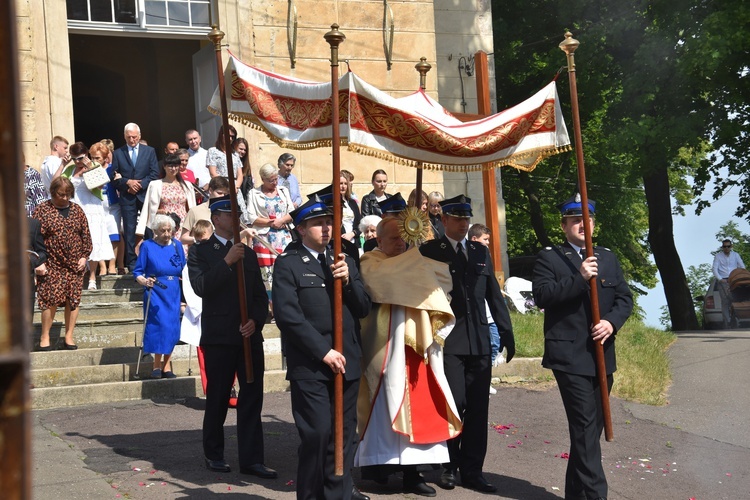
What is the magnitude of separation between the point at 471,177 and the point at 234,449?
10742mm

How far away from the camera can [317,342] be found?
6172mm

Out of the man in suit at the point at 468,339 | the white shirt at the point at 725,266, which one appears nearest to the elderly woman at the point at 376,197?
the man in suit at the point at 468,339

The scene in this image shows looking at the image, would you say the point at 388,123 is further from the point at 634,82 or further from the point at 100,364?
the point at 634,82

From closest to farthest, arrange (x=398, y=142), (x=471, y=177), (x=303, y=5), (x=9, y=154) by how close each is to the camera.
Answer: (x=9, y=154) → (x=398, y=142) → (x=303, y=5) → (x=471, y=177)

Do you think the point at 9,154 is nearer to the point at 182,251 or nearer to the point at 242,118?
the point at 242,118

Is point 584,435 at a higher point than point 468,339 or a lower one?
lower

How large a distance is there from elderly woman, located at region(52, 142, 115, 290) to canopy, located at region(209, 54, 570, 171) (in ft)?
17.5

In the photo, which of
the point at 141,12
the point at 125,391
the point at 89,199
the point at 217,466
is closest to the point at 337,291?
the point at 217,466

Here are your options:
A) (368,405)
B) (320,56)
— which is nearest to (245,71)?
(368,405)

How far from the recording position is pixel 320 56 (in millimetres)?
15781

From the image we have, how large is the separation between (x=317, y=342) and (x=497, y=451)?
286cm

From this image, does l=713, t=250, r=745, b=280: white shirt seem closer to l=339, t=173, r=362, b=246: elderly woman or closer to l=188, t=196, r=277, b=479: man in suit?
l=339, t=173, r=362, b=246: elderly woman

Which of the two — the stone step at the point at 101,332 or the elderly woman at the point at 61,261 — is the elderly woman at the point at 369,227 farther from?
the elderly woman at the point at 61,261

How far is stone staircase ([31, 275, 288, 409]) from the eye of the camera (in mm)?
9734
